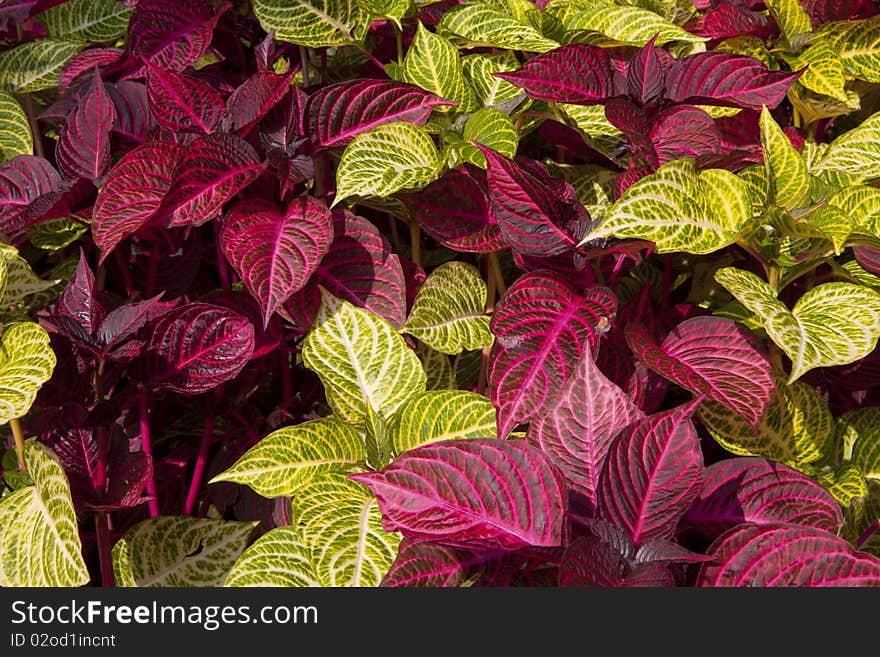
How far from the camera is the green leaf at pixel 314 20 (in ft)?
4.08

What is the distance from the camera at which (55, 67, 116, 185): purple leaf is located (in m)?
1.13

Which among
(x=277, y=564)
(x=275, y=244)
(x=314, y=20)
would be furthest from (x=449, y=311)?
(x=314, y=20)

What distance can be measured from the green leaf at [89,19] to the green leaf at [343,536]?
89 centimetres

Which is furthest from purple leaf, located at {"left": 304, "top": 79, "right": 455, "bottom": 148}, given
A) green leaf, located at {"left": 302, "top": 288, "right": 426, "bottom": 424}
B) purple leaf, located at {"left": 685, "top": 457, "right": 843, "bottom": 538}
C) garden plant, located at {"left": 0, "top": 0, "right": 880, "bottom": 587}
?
purple leaf, located at {"left": 685, "top": 457, "right": 843, "bottom": 538}

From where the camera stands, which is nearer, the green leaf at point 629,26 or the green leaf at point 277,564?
the green leaf at point 277,564

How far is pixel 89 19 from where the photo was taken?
4.76ft

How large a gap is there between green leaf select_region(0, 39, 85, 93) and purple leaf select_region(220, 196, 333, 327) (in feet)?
1.61

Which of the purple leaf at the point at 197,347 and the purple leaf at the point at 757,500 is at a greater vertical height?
the purple leaf at the point at 197,347

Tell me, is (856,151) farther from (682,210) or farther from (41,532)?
(41,532)

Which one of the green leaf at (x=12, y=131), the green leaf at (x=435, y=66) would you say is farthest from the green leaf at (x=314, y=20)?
the green leaf at (x=12, y=131)

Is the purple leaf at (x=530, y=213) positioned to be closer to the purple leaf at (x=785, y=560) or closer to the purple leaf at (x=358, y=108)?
the purple leaf at (x=358, y=108)

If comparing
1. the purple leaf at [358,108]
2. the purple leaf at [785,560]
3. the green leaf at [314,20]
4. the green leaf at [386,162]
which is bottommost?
the purple leaf at [785,560]

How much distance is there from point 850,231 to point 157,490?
89cm

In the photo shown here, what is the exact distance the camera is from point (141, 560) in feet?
3.57
